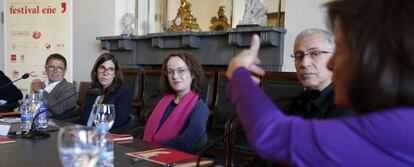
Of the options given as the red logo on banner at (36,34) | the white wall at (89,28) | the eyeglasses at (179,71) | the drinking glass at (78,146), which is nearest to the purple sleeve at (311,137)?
the drinking glass at (78,146)

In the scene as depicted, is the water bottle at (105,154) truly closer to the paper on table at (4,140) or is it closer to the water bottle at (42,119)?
the paper on table at (4,140)

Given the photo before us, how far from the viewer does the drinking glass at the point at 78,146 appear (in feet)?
2.62

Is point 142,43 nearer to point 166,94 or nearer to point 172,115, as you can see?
point 166,94

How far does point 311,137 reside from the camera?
0.63m

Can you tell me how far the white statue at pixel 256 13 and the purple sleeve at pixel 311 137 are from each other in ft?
9.97

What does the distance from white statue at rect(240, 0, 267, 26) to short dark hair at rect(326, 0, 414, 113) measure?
305 cm

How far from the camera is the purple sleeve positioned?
62cm

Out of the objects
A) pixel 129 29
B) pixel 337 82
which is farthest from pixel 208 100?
pixel 337 82

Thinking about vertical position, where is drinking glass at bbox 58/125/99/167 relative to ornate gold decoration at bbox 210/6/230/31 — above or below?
below

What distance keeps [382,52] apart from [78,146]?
607mm

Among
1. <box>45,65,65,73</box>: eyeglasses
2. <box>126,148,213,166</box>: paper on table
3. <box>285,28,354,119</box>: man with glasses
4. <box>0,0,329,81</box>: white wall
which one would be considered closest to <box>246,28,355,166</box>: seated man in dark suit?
<box>285,28,354,119</box>: man with glasses

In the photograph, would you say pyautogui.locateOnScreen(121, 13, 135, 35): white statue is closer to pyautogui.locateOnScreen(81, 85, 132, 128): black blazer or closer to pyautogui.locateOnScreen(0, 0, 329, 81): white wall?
pyautogui.locateOnScreen(0, 0, 329, 81): white wall

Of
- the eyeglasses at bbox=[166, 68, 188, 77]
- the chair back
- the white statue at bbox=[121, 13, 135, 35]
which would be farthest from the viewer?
the white statue at bbox=[121, 13, 135, 35]

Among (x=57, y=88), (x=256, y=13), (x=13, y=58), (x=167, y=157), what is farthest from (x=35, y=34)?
(x=167, y=157)
